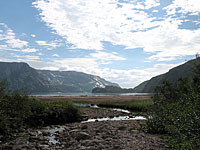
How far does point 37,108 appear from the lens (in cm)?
2131

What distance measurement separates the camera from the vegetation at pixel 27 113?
14.8m

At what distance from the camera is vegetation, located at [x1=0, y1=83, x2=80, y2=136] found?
48.7 feet

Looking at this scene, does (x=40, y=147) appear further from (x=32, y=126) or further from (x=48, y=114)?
(x=48, y=114)

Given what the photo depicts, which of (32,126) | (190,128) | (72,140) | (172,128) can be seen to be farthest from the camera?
(32,126)

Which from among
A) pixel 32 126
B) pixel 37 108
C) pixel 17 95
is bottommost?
pixel 32 126

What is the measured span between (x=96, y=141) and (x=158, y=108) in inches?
250

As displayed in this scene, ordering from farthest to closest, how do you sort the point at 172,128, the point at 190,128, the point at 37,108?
the point at 37,108 → the point at 172,128 → the point at 190,128

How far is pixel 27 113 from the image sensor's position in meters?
18.1

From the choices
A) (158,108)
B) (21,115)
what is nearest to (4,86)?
(21,115)

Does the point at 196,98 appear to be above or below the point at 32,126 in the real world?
above

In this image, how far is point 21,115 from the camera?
52.9 ft

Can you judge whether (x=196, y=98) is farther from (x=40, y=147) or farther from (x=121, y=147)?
(x=40, y=147)

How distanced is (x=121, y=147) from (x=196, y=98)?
4676 mm

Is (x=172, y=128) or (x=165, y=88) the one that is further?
(x=165, y=88)
